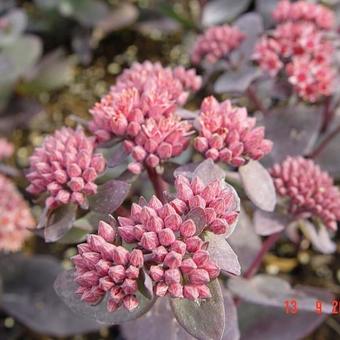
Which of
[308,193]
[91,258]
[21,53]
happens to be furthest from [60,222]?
[21,53]

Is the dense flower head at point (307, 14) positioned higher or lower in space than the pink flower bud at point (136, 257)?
lower

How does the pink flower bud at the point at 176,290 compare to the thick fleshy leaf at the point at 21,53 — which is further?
the thick fleshy leaf at the point at 21,53

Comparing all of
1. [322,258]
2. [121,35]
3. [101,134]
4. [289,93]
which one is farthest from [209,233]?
[121,35]

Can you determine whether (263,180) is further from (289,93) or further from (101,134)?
(289,93)

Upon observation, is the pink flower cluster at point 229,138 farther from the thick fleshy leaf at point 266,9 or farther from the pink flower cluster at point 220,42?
the thick fleshy leaf at point 266,9

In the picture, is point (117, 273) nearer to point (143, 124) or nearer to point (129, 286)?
point (129, 286)

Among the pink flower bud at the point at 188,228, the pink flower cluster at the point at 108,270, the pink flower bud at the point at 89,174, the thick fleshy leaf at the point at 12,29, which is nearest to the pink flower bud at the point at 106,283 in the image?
the pink flower cluster at the point at 108,270
